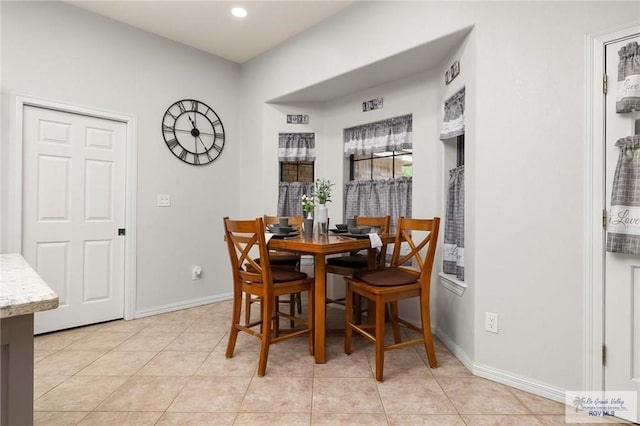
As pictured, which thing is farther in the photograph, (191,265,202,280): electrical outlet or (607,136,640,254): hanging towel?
(191,265,202,280): electrical outlet

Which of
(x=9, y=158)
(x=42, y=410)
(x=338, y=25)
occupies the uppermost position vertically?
(x=338, y=25)

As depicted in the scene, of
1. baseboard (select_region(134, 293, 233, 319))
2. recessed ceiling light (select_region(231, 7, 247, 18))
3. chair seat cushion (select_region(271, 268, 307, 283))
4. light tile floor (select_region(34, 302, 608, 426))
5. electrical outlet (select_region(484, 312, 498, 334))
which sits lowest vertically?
light tile floor (select_region(34, 302, 608, 426))

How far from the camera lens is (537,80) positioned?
1898 millimetres

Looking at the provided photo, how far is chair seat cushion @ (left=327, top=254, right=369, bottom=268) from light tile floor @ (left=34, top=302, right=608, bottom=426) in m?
0.63

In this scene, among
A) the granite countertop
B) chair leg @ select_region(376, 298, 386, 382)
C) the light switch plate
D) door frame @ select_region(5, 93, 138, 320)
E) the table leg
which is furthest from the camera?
the light switch plate

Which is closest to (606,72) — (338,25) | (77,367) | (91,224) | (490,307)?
(490,307)

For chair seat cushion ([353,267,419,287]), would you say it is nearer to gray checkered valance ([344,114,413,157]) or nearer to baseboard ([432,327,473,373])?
baseboard ([432,327,473,373])

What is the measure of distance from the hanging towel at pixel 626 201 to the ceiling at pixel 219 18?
2.38 meters

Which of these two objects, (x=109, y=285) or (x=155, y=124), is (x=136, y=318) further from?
(x=155, y=124)

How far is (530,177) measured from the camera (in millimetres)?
1921

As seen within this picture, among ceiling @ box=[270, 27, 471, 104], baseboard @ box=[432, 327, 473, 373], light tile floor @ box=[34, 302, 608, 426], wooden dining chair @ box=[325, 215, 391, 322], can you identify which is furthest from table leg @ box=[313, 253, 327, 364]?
ceiling @ box=[270, 27, 471, 104]

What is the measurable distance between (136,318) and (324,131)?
9.22ft

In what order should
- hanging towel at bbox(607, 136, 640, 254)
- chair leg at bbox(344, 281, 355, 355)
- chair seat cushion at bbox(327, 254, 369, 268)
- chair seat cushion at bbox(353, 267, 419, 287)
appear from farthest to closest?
chair seat cushion at bbox(327, 254, 369, 268) < chair leg at bbox(344, 281, 355, 355) < chair seat cushion at bbox(353, 267, 419, 287) < hanging towel at bbox(607, 136, 640, 254)

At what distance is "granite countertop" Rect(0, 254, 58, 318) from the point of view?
0.78 metres
